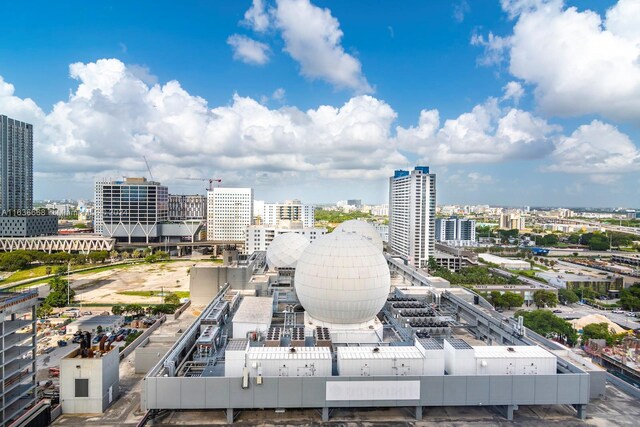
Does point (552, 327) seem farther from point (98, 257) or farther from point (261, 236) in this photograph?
point (98, 257)

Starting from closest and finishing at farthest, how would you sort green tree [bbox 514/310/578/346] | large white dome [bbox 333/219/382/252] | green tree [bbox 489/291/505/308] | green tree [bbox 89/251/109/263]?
1. green tree [bbox 514/310/578/346]
2. green tree [bbox 489/291/505/308]
3. large white dome [bbox 333/219/382/252]
4. green tree [bbox 89/251/109/263]

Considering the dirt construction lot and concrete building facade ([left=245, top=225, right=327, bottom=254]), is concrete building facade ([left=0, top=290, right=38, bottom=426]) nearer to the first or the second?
the dirt construction lot

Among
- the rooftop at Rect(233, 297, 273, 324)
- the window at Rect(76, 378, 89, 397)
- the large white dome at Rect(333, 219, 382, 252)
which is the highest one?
the large white dome at Rect(333, 219, 382, 252)

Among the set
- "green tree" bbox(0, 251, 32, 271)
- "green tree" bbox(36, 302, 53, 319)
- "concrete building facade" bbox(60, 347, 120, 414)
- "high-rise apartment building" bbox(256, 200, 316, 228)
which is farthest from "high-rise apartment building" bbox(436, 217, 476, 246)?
"concrete building facade" bbox(60, 347, 120, 414)

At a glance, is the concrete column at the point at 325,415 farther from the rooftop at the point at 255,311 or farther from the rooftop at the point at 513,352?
the rooftop at the point at 513,352

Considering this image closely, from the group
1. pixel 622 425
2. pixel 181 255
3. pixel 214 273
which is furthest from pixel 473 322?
pixel 181 255

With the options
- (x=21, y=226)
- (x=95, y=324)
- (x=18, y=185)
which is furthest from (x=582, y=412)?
(x=18, y=185)

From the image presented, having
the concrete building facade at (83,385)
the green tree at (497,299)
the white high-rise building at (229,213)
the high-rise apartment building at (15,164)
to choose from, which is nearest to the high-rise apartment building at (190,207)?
the white high-rise building at (229,213)
